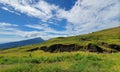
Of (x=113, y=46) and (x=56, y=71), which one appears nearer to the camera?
(x=56, y=71)

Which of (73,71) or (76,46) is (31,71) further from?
(76,46)

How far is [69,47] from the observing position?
9362 cm

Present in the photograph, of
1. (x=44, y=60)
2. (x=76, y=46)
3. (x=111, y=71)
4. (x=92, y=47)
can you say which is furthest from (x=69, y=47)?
(x=111, y=71)

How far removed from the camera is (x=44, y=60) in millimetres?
28250

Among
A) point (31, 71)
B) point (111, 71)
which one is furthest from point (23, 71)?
point (111, 71)

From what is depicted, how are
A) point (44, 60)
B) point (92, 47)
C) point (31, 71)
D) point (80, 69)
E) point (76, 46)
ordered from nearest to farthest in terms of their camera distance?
point (31, 71)
point (80, 69)
point (44, 60)
point (92, 47)
point (76, 46)

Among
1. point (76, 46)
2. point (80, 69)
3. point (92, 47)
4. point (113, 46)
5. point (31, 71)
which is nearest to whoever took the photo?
point (31, 71)

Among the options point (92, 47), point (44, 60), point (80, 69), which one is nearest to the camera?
point (80, 69)

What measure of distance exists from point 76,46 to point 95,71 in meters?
70.3

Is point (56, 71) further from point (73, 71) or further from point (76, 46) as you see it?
point (76, 46)

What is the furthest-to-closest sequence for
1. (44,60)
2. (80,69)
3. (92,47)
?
(92,47), (44,60), (80,69)

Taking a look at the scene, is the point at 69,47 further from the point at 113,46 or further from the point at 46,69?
the point at 46,69

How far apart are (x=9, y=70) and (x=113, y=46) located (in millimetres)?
81748

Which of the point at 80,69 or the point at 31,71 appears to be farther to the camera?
the point at 80,69
